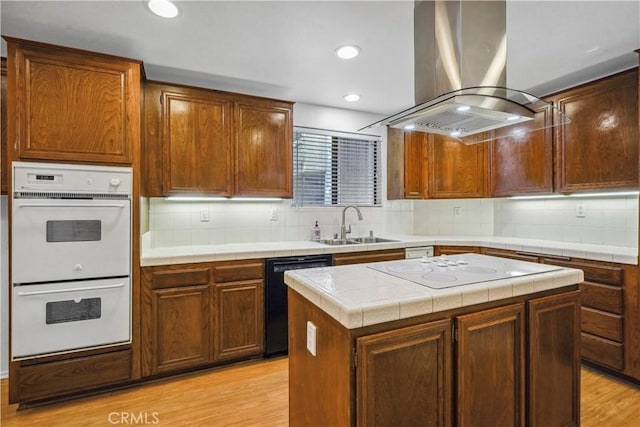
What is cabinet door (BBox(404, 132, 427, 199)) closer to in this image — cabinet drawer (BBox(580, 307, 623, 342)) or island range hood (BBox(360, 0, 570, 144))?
cabinet drawer (BBox(580, 307, 623, 342))

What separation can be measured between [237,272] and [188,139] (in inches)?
47.0

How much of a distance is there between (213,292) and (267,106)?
1725 mm

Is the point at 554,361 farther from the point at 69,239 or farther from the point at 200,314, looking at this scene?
the point at 69,239

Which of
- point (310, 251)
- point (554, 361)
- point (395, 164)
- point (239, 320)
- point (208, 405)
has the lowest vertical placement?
point (208, 405)

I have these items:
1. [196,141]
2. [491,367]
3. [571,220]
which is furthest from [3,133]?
[571,220]

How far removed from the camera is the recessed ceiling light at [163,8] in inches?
69.5

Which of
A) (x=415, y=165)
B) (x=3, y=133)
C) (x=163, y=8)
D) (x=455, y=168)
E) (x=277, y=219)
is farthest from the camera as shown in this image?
(x=415, y=165)

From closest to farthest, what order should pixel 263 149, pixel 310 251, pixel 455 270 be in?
pixel 455 270
pixel 310 251
pixel 263 149

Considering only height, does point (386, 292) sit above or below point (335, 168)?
below

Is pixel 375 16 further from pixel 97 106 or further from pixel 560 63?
pixel 97 106

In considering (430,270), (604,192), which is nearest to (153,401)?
(430,270)

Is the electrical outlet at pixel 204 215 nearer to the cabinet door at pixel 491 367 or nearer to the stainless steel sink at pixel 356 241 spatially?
the stainless steel sink at pixel 356 241

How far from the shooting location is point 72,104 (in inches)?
83.7

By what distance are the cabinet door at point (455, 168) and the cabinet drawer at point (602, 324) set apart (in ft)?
4.88
